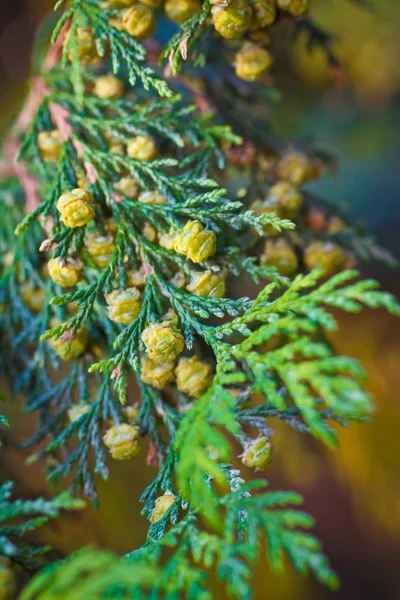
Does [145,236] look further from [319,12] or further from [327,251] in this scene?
[319,12]

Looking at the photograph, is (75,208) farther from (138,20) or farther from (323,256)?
(323,256)

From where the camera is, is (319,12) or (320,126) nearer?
(319,12)

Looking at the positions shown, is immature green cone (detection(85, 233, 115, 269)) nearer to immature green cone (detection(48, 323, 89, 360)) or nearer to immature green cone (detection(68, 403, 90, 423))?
immature green cone (detection(48, 323, 89, 360))

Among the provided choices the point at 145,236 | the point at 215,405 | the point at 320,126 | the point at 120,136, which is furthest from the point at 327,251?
the point at 320,126

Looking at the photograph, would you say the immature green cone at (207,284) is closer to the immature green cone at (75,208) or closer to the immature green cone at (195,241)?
the immature green cone at (195,241)

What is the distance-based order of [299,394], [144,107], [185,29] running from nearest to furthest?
[299,394] → [185,29] → [144,107]

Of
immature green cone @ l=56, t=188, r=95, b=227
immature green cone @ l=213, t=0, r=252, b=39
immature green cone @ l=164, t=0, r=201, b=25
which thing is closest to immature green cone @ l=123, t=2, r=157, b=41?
immature green cone @ l=164, t=0, r=201, b=25

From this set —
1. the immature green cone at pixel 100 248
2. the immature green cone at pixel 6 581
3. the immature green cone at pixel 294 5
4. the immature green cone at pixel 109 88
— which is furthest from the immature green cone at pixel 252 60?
the immature green cone at pixel 6 581
